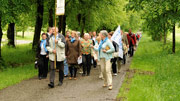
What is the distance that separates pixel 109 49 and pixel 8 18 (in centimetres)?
759

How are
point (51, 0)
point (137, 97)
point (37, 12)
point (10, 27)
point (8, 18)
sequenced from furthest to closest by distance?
point (10, 27), point (37, 12), point (51, 0), point (8, 18), point (137, 97)

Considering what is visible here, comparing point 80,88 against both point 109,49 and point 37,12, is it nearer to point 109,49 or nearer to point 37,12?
point 109,49

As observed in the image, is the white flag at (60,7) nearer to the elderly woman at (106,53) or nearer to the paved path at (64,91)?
the elderly woman at (106,53)

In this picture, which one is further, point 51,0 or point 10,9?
point 51,0

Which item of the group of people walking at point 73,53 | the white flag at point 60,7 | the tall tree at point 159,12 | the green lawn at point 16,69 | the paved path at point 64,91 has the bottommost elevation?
the paved path at point 64,91

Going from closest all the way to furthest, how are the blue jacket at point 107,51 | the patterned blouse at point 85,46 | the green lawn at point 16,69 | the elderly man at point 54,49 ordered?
1. the blue jacket at point 107,51
2. the elderly man at point 54,49
3. the green lawn at point 16,69
4. the patterned blouse at point 85,46

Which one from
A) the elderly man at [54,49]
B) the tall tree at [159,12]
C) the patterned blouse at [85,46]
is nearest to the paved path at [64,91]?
the elderly man at [54,49]

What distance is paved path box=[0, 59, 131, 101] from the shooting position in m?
8.78

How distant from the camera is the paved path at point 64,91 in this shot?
28.8 feet

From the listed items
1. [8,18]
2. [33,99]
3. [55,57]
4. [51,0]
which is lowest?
[33,99]

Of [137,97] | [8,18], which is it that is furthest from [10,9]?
[137,97]

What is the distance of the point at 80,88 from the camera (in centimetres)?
1027

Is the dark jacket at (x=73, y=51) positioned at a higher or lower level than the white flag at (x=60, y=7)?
lower

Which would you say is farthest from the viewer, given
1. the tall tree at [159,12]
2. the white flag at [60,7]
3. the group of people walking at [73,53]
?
the tall tree at [159,12]
